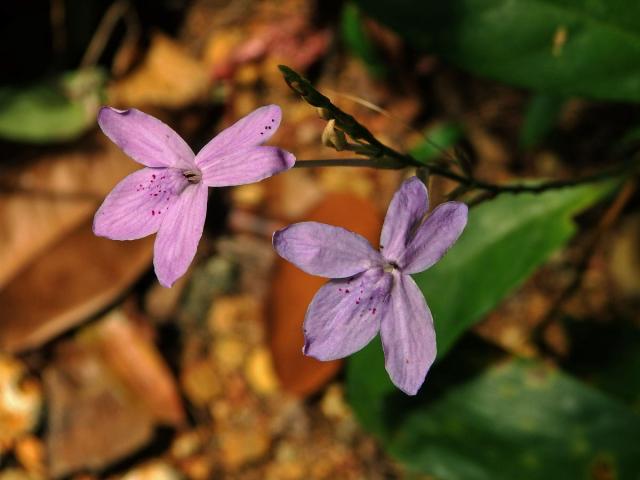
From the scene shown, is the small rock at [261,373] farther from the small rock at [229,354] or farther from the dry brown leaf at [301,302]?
the dry brown leaf at [301,302]

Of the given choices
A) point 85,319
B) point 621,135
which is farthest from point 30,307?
point 621,135

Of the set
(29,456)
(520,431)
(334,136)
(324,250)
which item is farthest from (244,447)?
(334,136)

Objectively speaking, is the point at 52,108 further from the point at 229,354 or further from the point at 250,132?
the point at 250,132

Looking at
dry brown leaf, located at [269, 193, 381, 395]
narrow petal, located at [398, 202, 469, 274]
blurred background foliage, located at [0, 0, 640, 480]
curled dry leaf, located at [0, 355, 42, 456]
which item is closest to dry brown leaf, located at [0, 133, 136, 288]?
blurred background foliage, located at [0, 0, 640, 480]

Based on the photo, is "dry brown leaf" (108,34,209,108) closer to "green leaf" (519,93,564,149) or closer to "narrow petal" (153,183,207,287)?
"green leaf" (519,93,564,149)

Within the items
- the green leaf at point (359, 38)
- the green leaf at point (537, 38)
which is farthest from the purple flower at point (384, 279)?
the green leaf at point (359, 38)

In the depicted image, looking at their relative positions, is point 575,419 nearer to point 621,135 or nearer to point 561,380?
point 561,380
